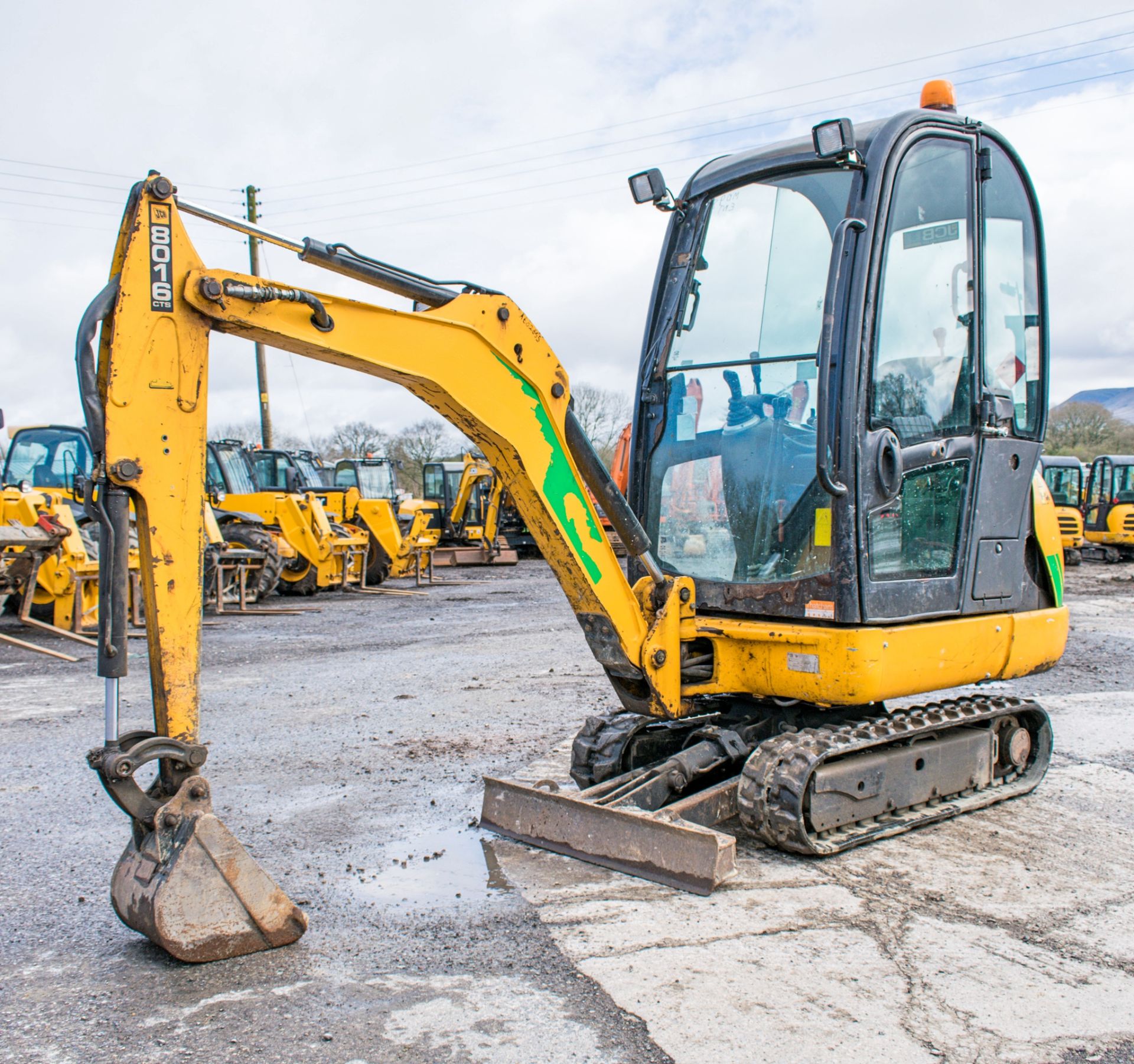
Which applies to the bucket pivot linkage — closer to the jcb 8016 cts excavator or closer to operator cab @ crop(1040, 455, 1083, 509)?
the jcb 8016 cts excavator

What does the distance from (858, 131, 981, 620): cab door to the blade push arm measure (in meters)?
1.23

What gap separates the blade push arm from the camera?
3.18m

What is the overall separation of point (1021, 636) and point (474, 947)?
2.90 m

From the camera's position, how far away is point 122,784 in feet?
10.5

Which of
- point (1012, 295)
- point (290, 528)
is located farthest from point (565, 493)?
point (290, 528)

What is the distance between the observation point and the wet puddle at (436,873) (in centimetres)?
386

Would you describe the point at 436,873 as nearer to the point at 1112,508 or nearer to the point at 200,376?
the point at 200,376

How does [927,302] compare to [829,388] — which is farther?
[927,302]

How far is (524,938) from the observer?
350 cm

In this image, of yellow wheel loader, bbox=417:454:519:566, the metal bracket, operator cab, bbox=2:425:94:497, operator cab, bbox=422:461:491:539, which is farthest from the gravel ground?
operator cab, bbox=422:461:491:539

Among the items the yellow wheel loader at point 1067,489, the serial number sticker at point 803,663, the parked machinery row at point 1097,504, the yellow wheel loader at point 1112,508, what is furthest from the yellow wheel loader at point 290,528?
the yellow wheel loader at point 1112,508

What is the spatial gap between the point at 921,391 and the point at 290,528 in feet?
38.1

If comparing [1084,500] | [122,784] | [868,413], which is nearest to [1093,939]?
[868,413]

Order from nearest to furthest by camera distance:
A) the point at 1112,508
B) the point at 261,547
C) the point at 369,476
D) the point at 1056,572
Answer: the point at 1056,572 → the point at 261,547 → the point at 369,476 → the point at 1112,508
